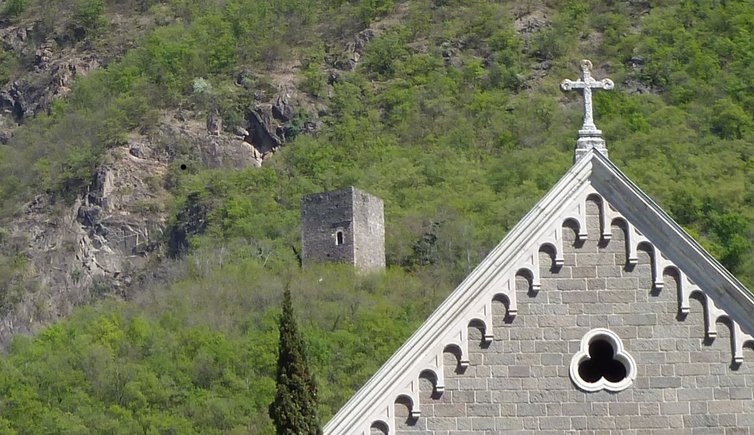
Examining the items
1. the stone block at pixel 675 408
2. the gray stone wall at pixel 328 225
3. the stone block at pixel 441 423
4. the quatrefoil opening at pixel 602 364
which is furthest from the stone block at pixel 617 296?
the gray stone wall at pixel 328 225

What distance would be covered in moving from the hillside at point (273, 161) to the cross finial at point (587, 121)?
206 feet

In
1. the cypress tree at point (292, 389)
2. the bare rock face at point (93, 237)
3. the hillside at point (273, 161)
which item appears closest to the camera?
the cypress tree at point (292, 389)

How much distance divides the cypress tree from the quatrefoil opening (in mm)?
2341

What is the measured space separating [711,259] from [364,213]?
96193 millimetres

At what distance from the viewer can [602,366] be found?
20.3 meters

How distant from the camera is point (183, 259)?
142375mm

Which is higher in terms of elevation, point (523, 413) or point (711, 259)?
point (711, 259)

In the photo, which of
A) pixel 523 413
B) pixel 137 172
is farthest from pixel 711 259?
pixel 137 172

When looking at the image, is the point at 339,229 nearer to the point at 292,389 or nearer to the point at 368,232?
the point at 368,232

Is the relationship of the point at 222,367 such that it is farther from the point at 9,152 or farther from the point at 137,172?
the point at 9,152

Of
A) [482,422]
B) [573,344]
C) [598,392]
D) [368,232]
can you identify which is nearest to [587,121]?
[573,344]

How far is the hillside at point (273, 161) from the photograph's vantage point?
346 ft

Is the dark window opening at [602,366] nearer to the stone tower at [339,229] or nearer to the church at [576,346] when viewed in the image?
the church at [576,346]

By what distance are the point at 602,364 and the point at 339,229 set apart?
94740 mm
